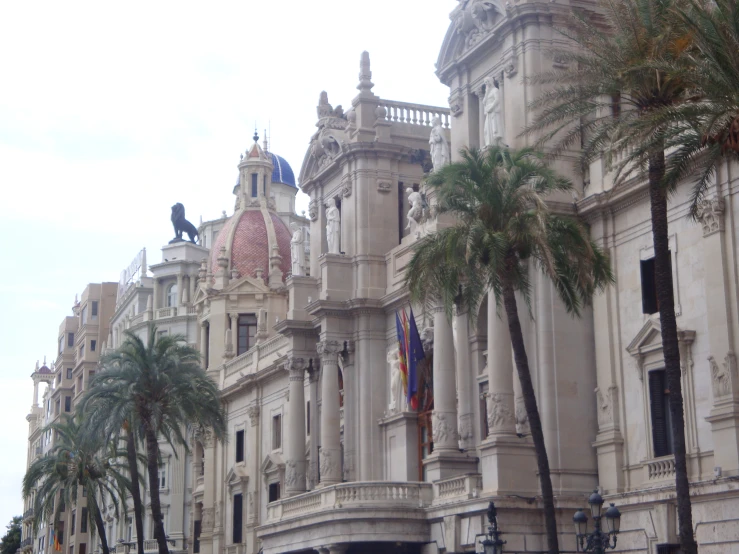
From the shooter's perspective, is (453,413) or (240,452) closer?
(453,413)

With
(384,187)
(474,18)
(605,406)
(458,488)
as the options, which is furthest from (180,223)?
(605,406)

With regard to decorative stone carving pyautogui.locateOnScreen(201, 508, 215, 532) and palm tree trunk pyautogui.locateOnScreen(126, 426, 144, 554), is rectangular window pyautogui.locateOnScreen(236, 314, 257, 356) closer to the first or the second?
decorative stone carving pyautogui.locateOnScreen(201, 508, 215, 532)

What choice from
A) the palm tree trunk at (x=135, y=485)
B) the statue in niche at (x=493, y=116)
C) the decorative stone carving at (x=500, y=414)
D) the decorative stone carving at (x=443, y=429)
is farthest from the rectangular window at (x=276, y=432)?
the decorative stone carving at (x=500, y=414)

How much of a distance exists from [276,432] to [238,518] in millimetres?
6099

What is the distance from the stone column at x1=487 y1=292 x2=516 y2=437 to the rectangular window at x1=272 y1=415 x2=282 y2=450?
2568cm

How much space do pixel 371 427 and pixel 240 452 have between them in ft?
60.2

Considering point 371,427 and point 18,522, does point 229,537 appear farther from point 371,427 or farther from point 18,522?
point 18,522

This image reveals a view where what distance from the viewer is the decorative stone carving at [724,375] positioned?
106ft

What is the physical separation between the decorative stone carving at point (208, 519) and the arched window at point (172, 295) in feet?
77.0

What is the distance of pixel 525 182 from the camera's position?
34.6 metres

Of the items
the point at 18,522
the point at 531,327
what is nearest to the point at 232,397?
the point at 531,327

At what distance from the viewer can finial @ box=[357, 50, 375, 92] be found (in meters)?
54.3

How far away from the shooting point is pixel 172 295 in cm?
9012

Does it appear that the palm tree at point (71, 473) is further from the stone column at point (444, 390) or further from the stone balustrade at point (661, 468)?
the stone balustrade at point (661, 468)
